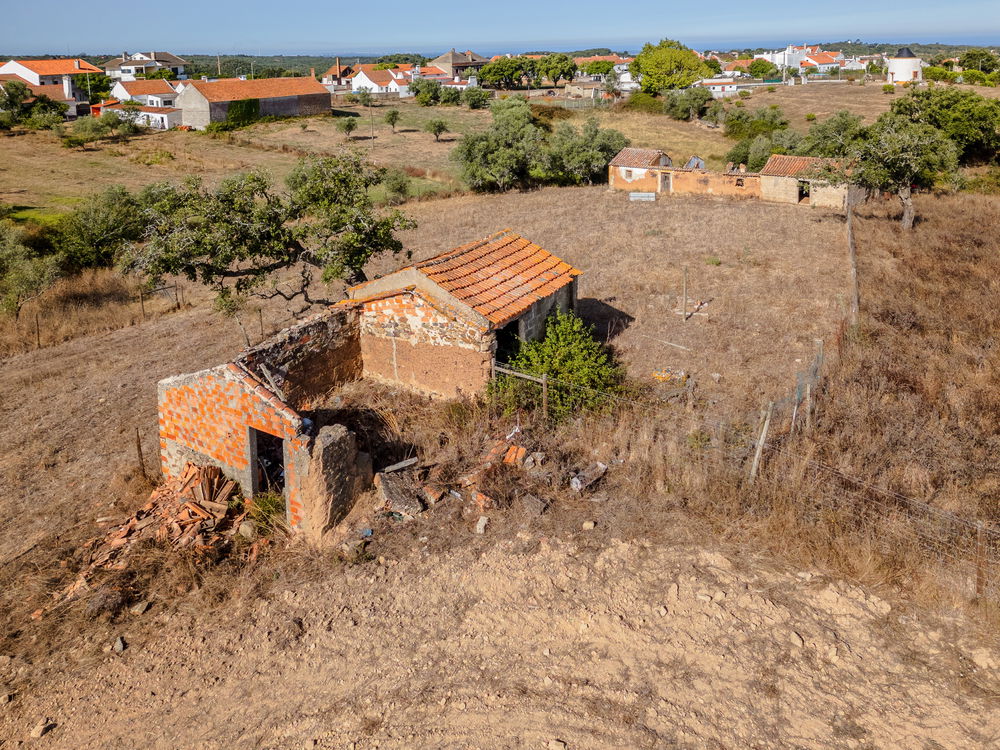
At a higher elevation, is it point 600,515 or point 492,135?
point 492,135

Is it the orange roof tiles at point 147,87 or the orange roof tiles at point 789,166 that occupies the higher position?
the orange roof tiles at point 147,87

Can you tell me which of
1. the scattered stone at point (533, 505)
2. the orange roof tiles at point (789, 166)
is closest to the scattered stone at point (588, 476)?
the scattered stone at point (533, 505)

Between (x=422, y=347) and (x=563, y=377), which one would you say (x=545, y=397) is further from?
(x=422, y=347)

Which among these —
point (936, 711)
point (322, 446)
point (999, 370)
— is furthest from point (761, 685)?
point (999, 370)

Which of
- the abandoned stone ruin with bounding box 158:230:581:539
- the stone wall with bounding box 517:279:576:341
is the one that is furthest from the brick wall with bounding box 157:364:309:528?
the stone wall with bounding box 517:279:576:341

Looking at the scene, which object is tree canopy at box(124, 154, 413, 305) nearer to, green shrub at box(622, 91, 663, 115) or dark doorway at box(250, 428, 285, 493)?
dark doorway at box(250, 428, 285, 493)

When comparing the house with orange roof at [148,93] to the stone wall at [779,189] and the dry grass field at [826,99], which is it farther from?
the stone wall at [779,189]

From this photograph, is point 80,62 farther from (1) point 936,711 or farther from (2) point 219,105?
(1) point 936,711
